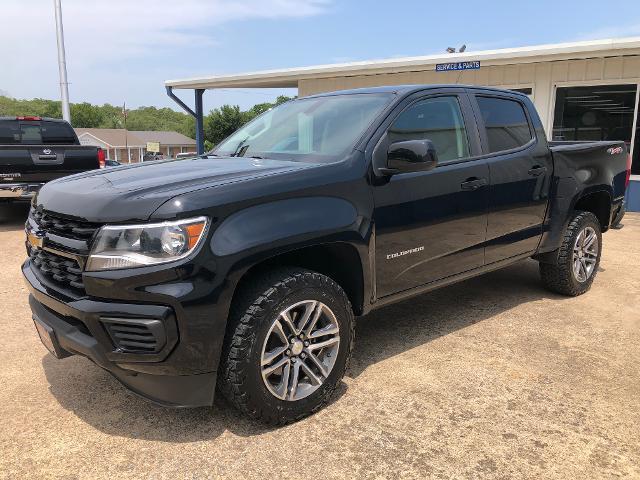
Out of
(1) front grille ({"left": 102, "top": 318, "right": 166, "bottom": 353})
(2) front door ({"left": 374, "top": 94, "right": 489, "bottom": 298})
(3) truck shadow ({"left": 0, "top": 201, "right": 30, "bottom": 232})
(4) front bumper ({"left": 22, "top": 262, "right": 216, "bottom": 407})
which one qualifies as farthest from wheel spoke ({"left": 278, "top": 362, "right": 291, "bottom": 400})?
(3) truck shadow ({"left": 0, "top": 201, "right": 30, "bottom": 232})

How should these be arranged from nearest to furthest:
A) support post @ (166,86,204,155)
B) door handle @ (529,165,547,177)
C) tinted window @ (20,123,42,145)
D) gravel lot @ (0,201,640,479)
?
gravel lot @ (0,201,640,479)
door handle @ (529,165,547,177)
tinted window @ (20,123,42,145)
support post @ (166,86,204,155)

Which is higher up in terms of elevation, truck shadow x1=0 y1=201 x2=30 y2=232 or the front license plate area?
the front license plate area

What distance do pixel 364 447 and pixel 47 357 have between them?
7.71 feet

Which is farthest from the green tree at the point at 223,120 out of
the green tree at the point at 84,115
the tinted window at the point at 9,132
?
the tinted window at the point at 9,132

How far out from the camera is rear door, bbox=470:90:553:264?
4.02 m

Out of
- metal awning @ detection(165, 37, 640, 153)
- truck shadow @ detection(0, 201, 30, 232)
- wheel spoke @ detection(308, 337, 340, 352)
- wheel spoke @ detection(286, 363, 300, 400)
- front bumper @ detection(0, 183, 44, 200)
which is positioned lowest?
truck shadow @ detection(0, 201, 30, 232)

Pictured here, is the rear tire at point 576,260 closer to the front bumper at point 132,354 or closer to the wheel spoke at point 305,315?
the wheel spoke at point 305,315

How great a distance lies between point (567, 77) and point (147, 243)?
35.3 ft

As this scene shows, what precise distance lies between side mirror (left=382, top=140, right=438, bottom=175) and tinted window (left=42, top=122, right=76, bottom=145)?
866 centimetres

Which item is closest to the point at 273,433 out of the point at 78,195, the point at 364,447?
the point at 364,447

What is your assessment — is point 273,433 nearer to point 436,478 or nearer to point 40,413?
point 436,478

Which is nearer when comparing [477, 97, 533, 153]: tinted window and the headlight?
the headlight

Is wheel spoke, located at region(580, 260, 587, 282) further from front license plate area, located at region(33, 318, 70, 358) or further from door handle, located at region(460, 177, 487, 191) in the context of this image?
front license plate area, located at region(33, 318, 70, 358)

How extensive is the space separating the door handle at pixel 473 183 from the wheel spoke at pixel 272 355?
→ 174 cm
